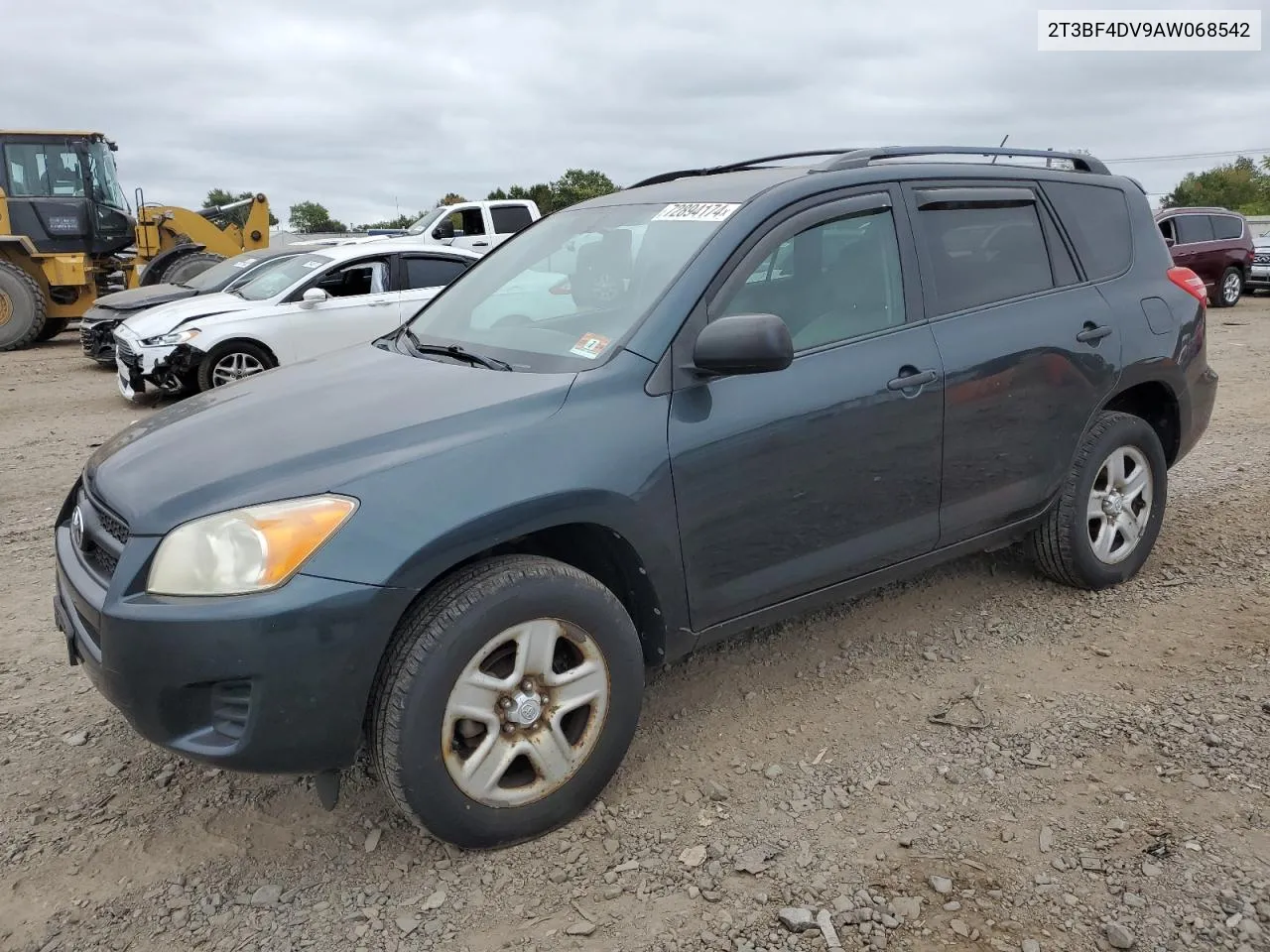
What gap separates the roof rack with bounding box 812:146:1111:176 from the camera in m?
3.41

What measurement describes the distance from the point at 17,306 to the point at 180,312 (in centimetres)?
672

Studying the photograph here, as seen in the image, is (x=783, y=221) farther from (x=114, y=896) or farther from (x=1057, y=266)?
(x=114, y=896)

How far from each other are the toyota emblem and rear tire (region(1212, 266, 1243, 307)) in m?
19.0

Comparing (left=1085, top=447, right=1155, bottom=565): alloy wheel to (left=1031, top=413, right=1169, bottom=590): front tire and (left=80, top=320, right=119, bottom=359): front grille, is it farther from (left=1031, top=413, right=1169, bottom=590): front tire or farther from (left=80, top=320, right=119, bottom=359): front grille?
(left=80, top=320, right=119, bottom=359): front grille

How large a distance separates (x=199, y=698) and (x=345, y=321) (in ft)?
22.7

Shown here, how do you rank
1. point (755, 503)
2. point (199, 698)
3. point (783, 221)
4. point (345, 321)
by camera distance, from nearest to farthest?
1. point (199, 698)
2. point (755, 503)
3. point (783, 221)
4. point (345, 321)

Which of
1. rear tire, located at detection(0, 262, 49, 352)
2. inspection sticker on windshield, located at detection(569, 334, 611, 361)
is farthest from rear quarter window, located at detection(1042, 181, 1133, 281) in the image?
rear tire, located at detection(0, 262, 49, 352)

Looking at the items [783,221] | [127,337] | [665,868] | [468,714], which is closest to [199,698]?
[468,714]

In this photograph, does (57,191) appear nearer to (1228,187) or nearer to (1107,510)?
(1107,510)

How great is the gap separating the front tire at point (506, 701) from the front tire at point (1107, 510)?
6.89 feet

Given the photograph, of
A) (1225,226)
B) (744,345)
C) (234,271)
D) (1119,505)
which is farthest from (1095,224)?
(1225,226)

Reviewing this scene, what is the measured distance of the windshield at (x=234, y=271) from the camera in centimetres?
1018

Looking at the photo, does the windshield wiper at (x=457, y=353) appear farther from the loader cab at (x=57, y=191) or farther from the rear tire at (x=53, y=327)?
the loader cab at (x=57, y=191)

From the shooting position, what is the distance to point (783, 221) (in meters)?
3.05
